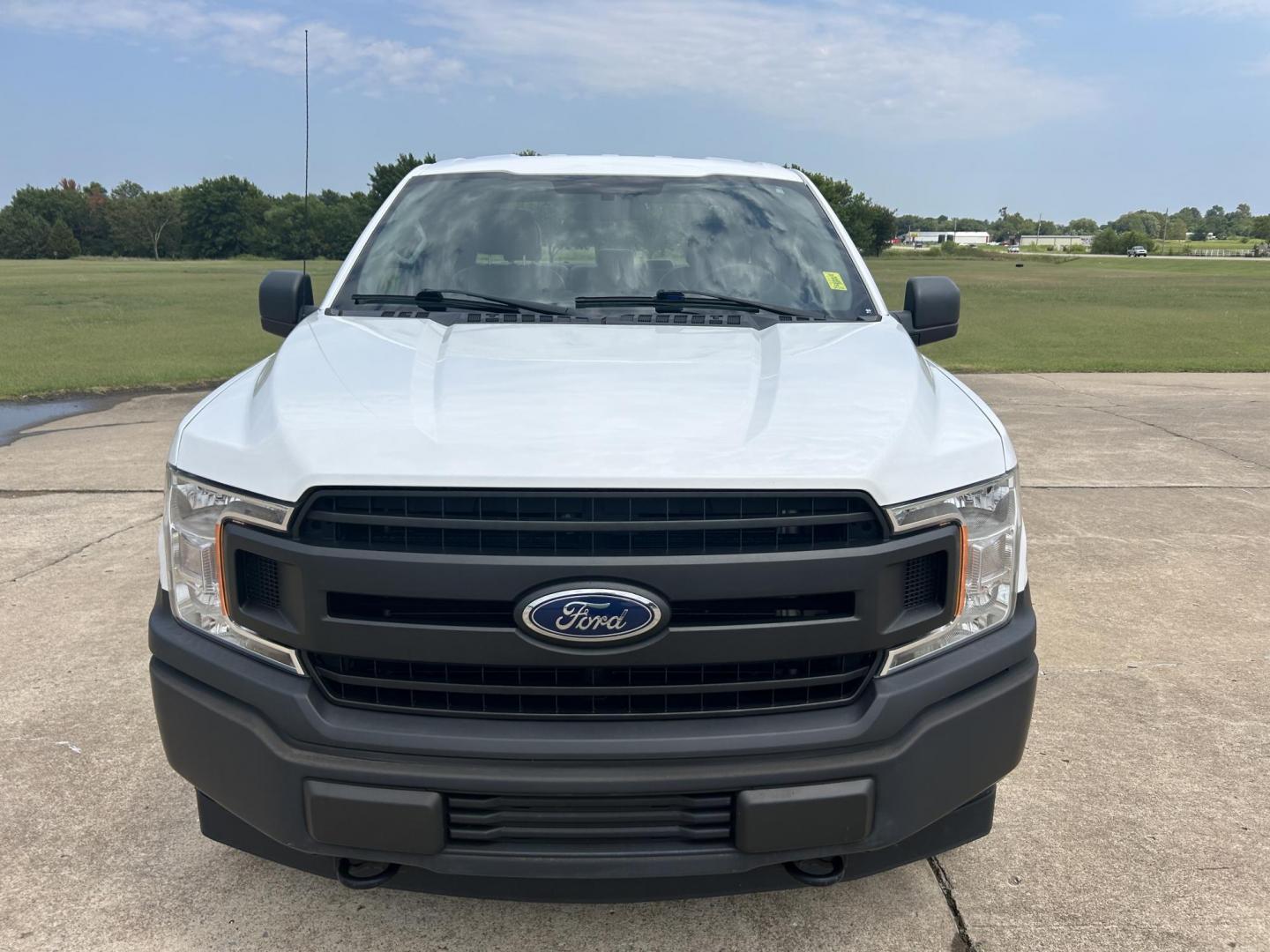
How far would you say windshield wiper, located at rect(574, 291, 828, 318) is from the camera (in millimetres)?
3373

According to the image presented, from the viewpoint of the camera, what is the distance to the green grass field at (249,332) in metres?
14.2

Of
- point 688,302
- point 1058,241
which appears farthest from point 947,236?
point 688,302

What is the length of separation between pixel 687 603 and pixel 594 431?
41 centimetres

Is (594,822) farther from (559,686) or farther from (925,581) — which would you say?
(925,581)

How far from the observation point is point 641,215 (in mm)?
3803

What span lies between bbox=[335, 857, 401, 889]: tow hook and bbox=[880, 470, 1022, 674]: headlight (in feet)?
3.68

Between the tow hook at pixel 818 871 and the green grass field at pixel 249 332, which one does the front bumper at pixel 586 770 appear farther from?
the green grass field at pixel 249 332

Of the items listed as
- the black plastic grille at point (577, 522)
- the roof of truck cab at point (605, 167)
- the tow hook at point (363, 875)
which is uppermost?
the roof of truck cab at point (605, 167)

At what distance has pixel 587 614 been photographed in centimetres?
211

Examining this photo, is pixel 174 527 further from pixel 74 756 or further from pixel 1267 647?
pixel 1267 647

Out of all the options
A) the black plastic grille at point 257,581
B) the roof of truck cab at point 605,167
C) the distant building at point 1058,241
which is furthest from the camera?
the distant building at point 1058,241

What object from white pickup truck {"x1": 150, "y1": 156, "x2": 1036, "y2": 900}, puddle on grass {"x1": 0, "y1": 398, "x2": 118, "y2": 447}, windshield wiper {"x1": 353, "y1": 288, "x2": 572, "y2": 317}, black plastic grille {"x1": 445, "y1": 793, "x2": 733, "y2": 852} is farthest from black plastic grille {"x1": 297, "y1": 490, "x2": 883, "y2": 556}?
puddle on grass {"x1": 0, "y1": 398, "x2": 118, "y2": 447}

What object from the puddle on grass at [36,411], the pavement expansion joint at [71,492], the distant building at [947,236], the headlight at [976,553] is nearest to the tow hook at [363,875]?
the headlight at [976,553]

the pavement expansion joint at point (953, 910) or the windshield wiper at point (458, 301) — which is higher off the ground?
the windshield wiper at point (458, 301)
